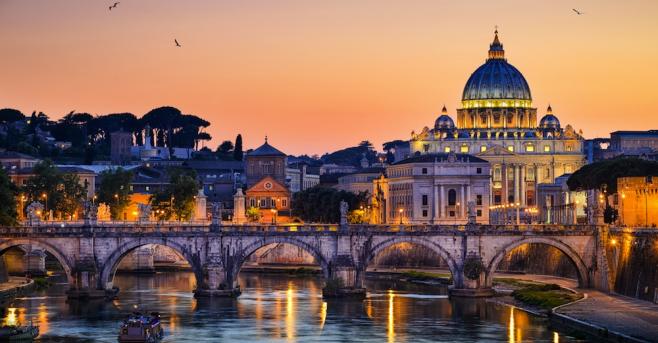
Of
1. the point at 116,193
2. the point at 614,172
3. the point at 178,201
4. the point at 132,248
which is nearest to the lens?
the point at 132,248

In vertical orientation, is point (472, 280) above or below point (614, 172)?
below

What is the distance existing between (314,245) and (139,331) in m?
28.1

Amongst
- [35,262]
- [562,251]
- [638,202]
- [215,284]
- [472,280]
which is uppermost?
[638,202]

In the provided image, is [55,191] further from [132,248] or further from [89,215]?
[132,248]

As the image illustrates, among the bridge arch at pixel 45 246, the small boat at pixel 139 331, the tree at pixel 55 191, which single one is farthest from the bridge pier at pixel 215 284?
the tree at pixel 55 191

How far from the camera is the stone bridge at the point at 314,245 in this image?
376 feet

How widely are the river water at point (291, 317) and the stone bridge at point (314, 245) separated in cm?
202

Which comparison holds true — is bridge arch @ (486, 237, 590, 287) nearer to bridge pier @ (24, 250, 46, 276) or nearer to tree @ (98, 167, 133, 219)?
bridge pier @ (24, 250, 46, 276)

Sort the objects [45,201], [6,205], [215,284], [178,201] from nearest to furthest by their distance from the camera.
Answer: [215,284] → [6,205] → [45,201] → [178,201]

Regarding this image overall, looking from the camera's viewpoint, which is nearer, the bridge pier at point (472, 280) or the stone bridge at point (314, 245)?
the bridge pier at point (472, 280)

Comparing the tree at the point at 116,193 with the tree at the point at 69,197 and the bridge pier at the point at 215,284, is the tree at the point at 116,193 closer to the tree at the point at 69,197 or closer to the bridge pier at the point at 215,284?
the tree at the point at 69,197

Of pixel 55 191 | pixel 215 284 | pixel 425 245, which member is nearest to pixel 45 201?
pixel 55 191

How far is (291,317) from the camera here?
10419 cm

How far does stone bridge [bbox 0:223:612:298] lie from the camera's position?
4508 inches
